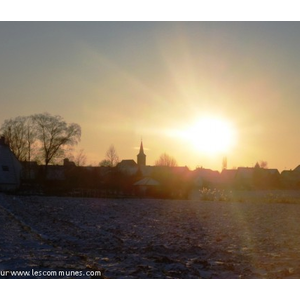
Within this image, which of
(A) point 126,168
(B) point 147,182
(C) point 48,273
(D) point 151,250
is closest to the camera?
(C) point 48,273

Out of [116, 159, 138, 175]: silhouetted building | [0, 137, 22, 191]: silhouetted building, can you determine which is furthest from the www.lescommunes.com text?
[116, 159, 138, 175]: silhouetted building

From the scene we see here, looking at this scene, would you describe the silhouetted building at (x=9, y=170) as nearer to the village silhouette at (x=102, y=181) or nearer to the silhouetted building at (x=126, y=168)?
Answer: the village silhouette at (x=102, y=181)

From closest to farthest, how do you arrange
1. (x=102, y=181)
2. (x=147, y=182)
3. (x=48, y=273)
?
(x=48, y=273), (x=147, y=182), (x=102, y=181)

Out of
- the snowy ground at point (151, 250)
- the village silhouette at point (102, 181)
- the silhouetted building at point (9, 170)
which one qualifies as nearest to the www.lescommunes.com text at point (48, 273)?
the snowy ground at point (151, 250)

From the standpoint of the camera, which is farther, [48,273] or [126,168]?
[126,168]

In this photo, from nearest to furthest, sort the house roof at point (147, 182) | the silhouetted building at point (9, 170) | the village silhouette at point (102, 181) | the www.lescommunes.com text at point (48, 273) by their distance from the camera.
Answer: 1. the www.lescommunes.com text at point (48, 273)
2. the village silhouette at point (102, 181)
3. the house roof at point (147, 182)
4. the silhouetted building at point (9, 170)

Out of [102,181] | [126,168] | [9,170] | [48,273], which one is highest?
[126,168]

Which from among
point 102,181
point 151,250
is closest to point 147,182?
point 102,181

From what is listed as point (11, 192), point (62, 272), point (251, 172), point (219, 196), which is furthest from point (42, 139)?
point (62, 272)

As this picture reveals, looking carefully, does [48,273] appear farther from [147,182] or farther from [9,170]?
[9,170]

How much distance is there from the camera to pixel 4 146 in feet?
240

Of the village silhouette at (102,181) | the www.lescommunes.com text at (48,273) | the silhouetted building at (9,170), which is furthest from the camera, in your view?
the silhouetted building at (9,170)

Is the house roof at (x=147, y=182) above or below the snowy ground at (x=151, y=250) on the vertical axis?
above
